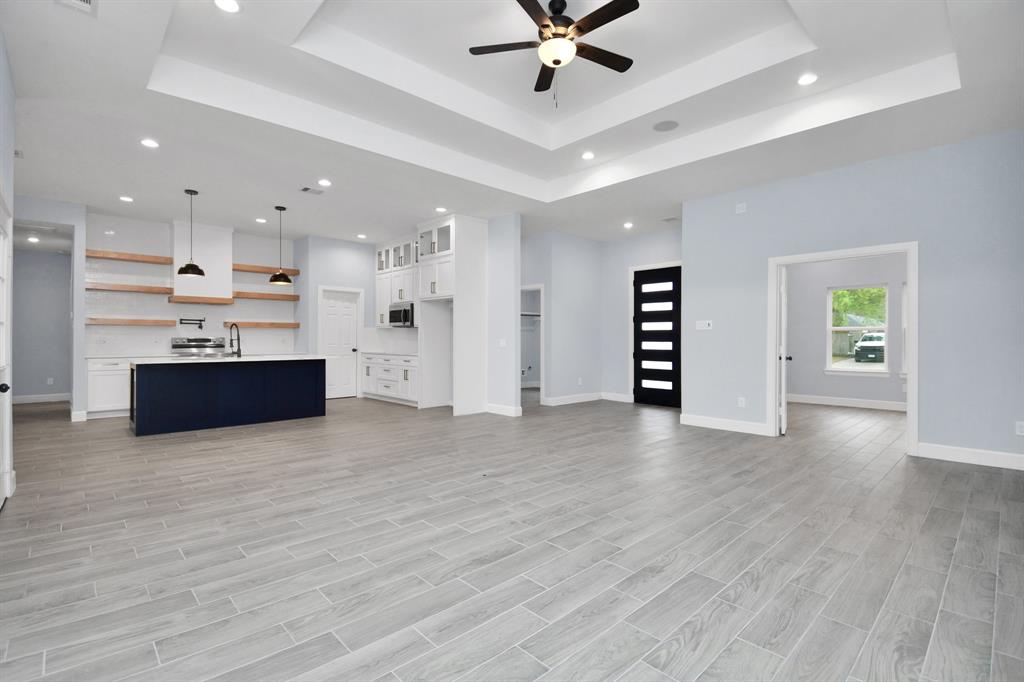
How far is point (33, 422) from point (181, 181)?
12.7 ft

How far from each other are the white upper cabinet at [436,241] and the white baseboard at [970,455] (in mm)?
5932

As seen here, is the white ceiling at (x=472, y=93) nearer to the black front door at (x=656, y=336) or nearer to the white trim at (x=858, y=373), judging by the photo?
the black front door at (x=656, y=336)

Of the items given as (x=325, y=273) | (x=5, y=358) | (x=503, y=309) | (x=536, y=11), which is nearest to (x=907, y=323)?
(x=536, y=11)

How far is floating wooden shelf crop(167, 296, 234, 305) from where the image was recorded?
7840 mm

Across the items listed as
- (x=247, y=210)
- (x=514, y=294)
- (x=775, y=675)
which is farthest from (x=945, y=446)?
(x=247, y=210)

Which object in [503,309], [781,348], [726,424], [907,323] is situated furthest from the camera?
[503,309]

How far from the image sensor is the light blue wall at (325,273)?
895 centimetres

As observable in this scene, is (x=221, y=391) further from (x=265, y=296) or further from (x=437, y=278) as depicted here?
(x=437, y=278)

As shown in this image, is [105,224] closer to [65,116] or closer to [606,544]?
[65,116]

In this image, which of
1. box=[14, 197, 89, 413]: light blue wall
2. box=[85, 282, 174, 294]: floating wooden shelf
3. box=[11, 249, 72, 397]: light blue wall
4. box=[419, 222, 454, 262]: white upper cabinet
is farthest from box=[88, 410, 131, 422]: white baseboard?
box=[419, 222, 454, 262]: white upper cabinet

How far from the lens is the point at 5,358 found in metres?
3.37

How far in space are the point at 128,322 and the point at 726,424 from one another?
856 centimetres

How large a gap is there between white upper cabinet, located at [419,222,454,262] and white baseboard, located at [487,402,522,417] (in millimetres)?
2347

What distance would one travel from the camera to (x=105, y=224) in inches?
298
